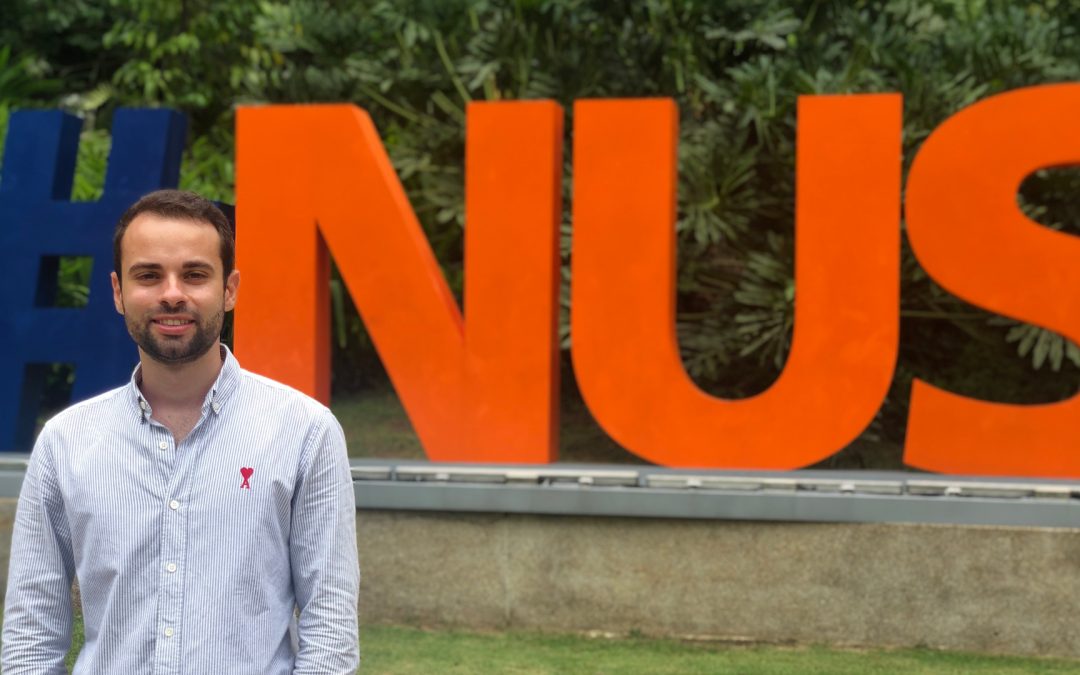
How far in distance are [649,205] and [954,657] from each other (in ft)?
8.84

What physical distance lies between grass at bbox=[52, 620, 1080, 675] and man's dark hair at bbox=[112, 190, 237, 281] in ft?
14.4

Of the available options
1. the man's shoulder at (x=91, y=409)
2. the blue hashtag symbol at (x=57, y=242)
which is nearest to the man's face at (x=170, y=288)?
the man's shoulder at (x=91, y=409)

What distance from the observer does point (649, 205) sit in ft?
25.2

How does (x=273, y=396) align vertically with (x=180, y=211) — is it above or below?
below

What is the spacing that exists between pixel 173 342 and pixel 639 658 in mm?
4758

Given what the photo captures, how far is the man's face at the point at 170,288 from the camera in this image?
2.27 metres

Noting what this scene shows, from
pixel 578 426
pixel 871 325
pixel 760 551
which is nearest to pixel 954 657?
pixel 760 551

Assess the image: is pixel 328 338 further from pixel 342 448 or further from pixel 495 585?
pixel 342 448

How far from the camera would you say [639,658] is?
6695mm

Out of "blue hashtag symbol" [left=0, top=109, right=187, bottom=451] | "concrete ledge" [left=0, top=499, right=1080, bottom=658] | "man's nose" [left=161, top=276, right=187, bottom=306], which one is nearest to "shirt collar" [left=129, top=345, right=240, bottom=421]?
"man's nose" [left=161, top=276, right=187, bottom=306]

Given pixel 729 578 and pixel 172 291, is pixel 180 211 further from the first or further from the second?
pixel 729 578

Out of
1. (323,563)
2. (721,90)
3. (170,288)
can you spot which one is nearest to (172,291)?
(170,288)

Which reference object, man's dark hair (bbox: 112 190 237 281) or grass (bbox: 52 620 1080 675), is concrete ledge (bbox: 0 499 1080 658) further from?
man's dark hair (bbox: 112 190 237 281)

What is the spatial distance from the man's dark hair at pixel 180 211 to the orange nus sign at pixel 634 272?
5366mm
